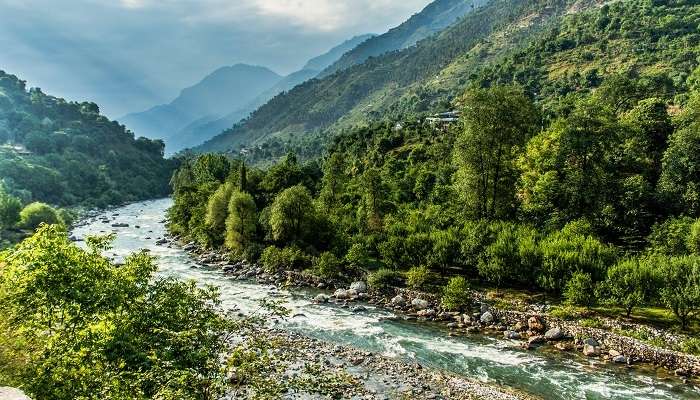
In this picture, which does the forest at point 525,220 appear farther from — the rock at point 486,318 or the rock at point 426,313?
the rock at point 486,318

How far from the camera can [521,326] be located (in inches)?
1730

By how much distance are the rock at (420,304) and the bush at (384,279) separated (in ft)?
20.8

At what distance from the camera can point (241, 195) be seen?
77312mm

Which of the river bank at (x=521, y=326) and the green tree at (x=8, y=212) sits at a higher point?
the green tree at (x=8, y=212)

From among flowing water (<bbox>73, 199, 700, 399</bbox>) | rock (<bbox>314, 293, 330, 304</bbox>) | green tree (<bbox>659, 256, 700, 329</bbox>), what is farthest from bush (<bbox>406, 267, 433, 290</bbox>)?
green tree (<bbox>659, 256, 700, 329</bbox>)

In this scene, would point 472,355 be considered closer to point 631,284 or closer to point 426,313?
point 426,313

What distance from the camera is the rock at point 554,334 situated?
135ft

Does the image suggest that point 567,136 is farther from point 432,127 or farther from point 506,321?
point 432,127

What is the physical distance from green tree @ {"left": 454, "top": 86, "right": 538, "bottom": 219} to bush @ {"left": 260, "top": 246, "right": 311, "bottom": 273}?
26.0m

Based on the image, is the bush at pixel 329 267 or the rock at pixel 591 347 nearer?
the rock at pixel 591 347

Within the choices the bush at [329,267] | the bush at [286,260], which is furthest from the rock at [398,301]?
the bush at [286,260]

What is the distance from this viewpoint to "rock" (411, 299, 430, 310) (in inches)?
2000

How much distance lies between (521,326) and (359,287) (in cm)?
2078

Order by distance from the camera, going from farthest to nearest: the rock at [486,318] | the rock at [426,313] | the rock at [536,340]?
the rock at [426,313] → the rock at [486,318] → the rock at [536,340]
